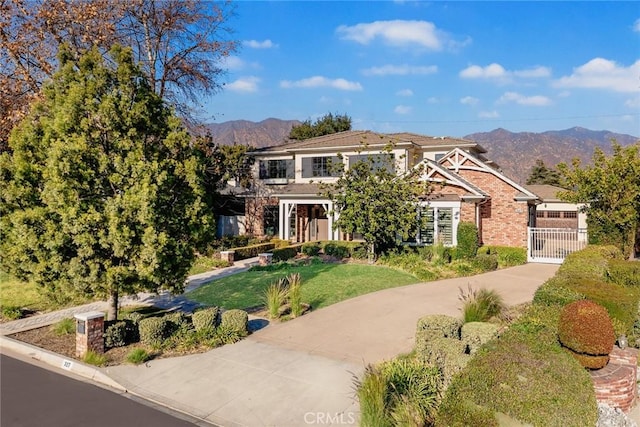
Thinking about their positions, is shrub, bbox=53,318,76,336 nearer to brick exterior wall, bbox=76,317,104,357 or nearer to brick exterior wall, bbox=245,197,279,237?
brick exterior wall, bbox=76,317,104,357

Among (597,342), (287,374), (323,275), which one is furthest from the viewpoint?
(323,275)

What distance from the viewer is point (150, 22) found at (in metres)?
20.9

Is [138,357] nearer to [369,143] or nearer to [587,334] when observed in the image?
[587,334]

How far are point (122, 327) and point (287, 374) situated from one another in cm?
394

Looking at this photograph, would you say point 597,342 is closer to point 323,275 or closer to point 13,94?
point 323,275

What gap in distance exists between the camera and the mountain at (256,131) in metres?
142

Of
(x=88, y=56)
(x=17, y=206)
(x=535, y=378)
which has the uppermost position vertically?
(x=88, y=56)

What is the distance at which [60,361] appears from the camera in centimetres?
804

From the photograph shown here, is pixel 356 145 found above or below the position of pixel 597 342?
above

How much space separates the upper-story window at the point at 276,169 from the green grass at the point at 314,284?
450 inches

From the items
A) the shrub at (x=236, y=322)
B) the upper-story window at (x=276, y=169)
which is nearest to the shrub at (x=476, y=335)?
the shrub at (x=236, y=322)

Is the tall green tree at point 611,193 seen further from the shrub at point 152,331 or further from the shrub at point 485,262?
the shrub at point 152,331

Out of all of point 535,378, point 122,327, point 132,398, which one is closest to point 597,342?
point 535,378

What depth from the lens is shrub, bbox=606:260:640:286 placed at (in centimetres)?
1064
